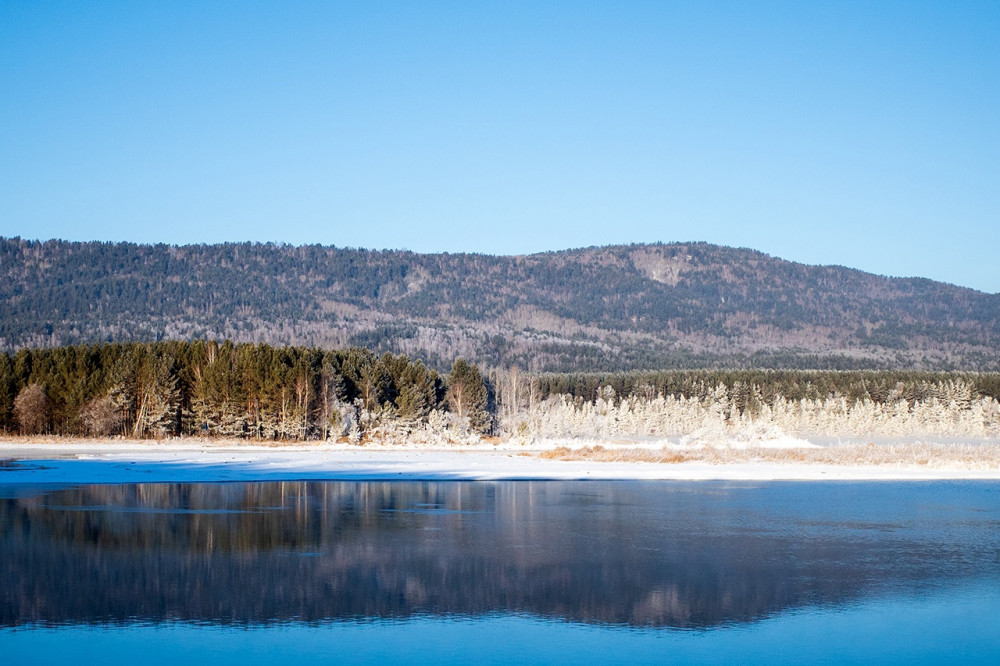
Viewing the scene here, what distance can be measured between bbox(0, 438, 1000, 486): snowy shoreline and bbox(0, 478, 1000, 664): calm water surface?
1039cm

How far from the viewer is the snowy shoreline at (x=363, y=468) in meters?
41.9

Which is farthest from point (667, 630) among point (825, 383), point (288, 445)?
point (825, 383)

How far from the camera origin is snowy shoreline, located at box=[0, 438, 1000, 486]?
4194 cm

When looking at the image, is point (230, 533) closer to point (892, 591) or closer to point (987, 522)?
point (892, 591)

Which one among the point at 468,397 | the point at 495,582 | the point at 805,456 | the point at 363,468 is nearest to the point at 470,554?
the point at 495,582

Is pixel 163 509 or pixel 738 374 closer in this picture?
pixel 163 509

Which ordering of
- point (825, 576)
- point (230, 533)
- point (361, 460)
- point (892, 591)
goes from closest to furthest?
point (892, 591) < point (825, 576) < point (230, 533) < point (361, 460)

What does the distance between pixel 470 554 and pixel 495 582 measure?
9.82ft

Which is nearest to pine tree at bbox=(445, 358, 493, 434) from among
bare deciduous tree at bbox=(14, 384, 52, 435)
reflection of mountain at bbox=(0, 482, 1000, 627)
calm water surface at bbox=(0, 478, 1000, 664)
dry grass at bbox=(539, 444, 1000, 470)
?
dry grass at bbox=(539, 444, 1000, 470)

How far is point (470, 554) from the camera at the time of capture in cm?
2145

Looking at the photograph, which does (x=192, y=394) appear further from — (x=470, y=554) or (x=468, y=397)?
(x=470, y=554)

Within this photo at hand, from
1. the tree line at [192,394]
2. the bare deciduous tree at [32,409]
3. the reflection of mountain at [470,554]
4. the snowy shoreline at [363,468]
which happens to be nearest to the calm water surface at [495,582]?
the reflection of mountain at [470,554]

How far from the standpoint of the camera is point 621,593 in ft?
58.0

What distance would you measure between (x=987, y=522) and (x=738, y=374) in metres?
124
